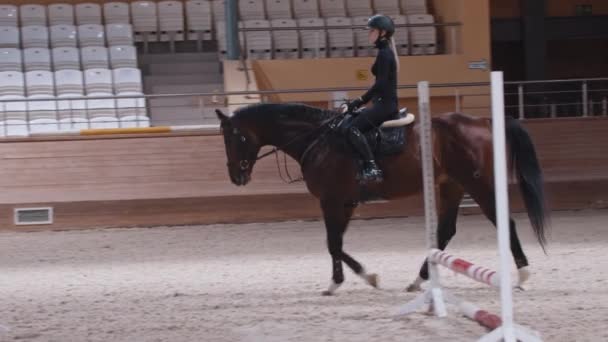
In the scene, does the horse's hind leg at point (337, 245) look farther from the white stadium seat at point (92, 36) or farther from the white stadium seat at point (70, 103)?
the white stadium seat at point (92, 36)

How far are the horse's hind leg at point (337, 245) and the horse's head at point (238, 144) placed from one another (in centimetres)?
72

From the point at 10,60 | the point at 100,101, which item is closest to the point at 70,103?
the point at 100,101

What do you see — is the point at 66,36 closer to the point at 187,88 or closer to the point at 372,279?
the point at 187,88

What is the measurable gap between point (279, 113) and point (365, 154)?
831 millimetres

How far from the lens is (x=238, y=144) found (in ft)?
23.8

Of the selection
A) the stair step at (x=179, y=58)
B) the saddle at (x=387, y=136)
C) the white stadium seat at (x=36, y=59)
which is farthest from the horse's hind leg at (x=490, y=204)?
the white stadium seat at (x=36, y=59)

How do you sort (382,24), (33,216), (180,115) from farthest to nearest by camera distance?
(180,115)
(33,216)
(382,24)

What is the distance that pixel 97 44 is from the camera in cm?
1600

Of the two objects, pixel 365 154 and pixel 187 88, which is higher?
pixel 187 88

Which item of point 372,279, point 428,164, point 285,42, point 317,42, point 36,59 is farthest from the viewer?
point 285,42

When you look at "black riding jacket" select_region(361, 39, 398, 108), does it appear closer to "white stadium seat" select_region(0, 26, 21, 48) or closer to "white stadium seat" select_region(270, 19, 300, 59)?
"white stadium seat" select_region(270, 19, 300, 59)

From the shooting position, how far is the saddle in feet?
23.5

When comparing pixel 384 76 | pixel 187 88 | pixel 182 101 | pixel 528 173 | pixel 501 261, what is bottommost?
Answer: pixel 501 261

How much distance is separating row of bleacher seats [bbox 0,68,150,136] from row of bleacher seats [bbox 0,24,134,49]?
130 cm
